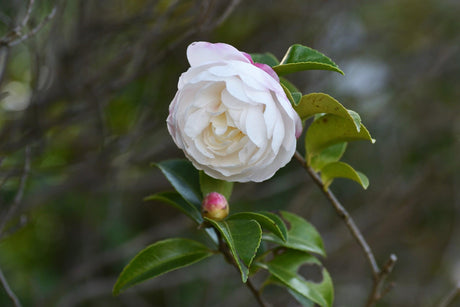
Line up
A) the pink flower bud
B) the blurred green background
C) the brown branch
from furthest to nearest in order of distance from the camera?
the blurred green background
the brown branch
the pink flower bud

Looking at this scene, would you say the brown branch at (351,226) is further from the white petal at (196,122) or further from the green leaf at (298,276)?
the white petal at (196,122)

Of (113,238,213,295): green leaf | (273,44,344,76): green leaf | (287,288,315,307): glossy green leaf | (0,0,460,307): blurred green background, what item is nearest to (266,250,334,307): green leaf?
(287,288,315,307): glossy green leaf

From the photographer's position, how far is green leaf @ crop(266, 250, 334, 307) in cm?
98

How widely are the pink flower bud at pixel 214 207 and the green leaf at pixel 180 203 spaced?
72 millimetres

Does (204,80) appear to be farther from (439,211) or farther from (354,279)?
(439,211)

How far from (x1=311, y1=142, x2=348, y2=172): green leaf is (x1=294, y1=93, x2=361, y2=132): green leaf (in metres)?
0.18

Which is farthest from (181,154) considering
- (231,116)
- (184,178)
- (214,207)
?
(231,116)

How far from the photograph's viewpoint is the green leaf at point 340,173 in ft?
3.11

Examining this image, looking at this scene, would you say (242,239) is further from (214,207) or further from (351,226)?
(351,226)

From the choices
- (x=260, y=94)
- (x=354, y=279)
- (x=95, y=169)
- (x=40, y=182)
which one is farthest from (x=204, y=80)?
(x=354, y=279)

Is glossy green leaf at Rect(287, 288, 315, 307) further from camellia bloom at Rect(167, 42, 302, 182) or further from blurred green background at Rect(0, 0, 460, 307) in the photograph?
blurred green background at Rect(0, 0, 460, 307)

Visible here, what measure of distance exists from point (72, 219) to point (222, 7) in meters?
1.50

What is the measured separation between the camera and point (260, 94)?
30.3 inches

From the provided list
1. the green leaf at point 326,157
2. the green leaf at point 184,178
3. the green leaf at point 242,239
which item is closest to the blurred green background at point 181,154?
the green leaf at point 184,178
